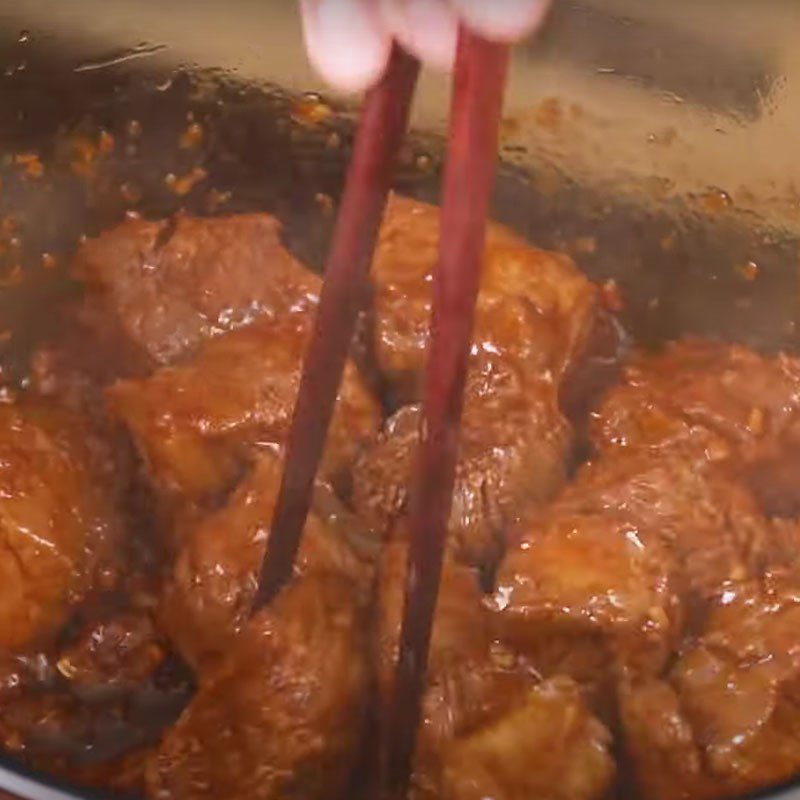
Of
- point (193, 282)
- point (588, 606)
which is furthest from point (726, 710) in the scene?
point (193, 282)

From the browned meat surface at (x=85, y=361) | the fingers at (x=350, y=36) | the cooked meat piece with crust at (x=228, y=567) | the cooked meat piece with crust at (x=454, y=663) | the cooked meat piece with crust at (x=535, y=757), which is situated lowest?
the cooked meat piece with crust at (x=535, y=757)

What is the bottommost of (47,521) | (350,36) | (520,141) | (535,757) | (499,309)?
(535,757)

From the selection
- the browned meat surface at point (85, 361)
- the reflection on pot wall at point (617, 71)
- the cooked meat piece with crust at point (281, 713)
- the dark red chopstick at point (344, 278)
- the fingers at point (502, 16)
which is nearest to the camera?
the fingers at point (502, 16)

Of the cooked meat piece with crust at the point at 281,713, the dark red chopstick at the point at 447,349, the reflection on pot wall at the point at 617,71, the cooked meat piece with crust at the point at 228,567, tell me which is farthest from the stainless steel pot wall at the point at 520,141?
the dark red chopstick at the point at 447,349

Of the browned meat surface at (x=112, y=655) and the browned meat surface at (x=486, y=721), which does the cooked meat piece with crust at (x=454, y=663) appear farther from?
the browned meat surface at (x=112, y=655)

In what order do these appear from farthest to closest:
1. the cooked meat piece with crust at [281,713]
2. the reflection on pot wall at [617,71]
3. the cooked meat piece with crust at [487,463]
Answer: the reflection on pot wall at [617,71] → the cooked meat piece with crust at [487,463] → the cooked meat piece with crust at [281,713]

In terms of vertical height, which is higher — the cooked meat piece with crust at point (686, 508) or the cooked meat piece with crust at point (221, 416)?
the cooked meat piece with crust at point (221, 416)

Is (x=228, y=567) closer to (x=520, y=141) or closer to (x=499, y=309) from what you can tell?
(x=499, y=309)
